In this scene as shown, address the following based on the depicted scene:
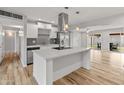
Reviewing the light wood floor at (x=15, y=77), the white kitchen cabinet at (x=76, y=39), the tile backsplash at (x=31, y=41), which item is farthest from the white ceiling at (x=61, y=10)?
the white kitchen cabinet at (x=76, y=39)

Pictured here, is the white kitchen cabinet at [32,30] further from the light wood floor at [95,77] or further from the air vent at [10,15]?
the light wood floor at [95,77]

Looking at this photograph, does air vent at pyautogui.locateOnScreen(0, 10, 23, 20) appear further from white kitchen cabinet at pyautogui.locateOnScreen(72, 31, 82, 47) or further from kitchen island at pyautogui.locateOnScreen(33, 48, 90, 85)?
white kitchen cabinet at pyautogui.locateOnScreen(72, 31, 82, 47)

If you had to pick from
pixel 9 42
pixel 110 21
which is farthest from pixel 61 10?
pixel 9 42

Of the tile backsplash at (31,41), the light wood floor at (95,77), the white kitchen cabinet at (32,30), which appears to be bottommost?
the light wood floor at (95,77)

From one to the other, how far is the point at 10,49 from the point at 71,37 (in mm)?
5447

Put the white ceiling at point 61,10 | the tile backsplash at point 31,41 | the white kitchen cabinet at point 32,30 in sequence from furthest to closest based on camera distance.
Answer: the tile backsplash at point 31,41 < the white kitchen cabinet at point 32,30 < the white ceiling at point 61,10

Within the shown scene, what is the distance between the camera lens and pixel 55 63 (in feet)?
9.63

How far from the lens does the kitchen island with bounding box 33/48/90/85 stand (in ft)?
7.05

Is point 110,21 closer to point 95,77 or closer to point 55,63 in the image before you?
point 95,77

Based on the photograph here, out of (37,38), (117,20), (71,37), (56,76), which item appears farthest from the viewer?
(71,37)

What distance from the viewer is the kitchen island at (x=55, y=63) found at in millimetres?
2148
